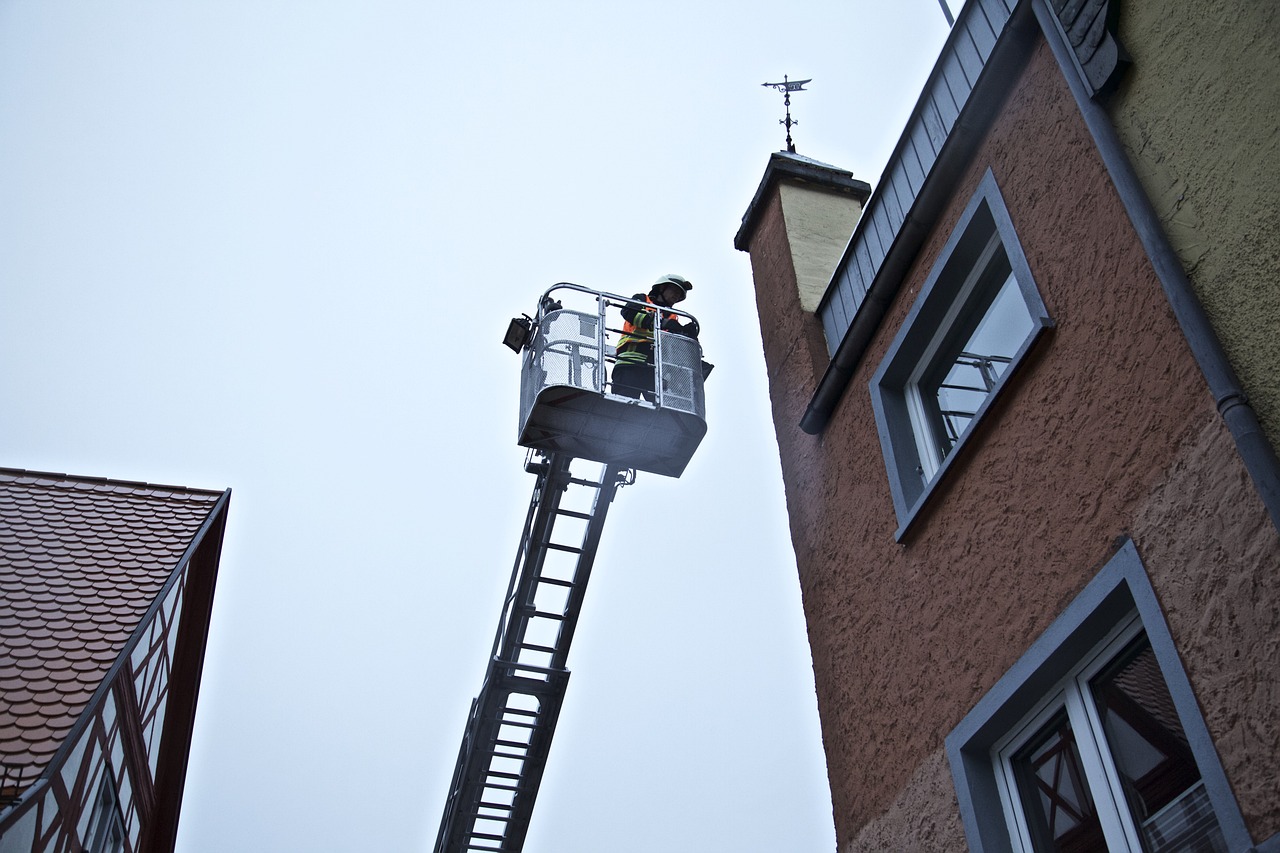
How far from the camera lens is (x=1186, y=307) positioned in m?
4.07

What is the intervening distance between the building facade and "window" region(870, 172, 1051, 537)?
547 cm

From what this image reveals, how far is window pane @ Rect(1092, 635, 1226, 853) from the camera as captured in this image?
12.9ft

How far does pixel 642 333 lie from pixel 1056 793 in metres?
6.26

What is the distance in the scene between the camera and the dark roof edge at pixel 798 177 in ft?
31.2

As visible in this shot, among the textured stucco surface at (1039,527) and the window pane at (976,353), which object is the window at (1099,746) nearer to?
the textured stucco surface at (1039,527)

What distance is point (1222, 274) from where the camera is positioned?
13.2 feet

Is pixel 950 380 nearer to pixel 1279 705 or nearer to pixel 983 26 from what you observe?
pixel 983 26

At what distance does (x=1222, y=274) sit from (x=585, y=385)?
6.24 m

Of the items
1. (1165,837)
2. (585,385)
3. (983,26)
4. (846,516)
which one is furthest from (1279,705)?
(585,385)

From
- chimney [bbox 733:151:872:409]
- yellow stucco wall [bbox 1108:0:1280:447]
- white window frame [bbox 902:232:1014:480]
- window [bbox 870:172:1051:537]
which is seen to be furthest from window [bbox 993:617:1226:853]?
chimney [bbox 733:151:872:409]

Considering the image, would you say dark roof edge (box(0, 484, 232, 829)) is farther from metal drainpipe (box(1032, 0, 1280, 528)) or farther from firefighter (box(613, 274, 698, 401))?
metal drainpipe (box(1032, 0, 1280, 528))

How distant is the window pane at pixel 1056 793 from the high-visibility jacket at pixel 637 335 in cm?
575

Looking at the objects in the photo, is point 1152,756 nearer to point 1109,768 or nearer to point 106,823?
point 1109,768

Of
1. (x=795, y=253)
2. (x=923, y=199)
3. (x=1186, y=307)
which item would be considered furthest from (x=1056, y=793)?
(x=795, y=253)
